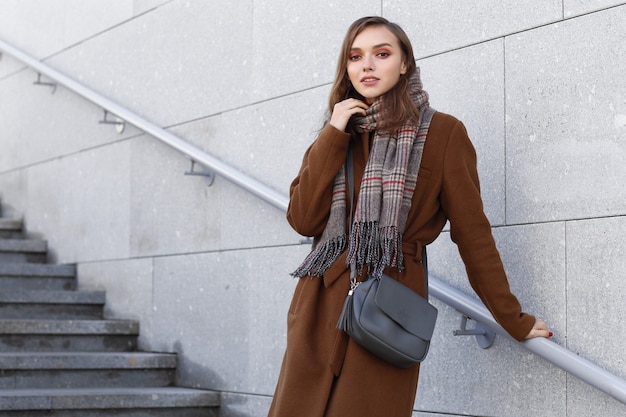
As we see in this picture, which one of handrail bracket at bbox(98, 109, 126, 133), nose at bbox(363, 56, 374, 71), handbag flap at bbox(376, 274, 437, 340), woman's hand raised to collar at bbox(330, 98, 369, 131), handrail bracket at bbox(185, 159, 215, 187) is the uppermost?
handrail bracket at bbox(98, 109, 126, 133)

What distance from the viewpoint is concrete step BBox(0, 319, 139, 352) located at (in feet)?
17.3

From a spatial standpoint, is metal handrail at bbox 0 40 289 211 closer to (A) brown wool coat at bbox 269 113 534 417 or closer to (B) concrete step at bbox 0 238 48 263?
(B) concrete step at bbox 0 238 48 263

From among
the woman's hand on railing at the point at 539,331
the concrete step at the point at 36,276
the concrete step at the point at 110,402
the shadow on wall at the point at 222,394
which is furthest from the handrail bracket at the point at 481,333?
the concrete step at the point at 36,276

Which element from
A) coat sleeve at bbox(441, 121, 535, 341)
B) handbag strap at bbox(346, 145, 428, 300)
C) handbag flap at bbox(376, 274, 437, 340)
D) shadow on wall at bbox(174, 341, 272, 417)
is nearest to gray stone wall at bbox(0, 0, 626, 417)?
shadow on wall at bbox(174, 341, 272, 417)

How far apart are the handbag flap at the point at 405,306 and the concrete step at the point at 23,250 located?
4228 millimetres

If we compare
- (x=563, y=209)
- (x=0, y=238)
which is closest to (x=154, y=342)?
(x=0, y=238)

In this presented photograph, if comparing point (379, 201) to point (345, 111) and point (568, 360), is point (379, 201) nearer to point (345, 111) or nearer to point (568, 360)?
point (345, 111)

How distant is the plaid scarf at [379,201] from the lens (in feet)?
9.39

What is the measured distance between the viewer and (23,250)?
6.69m

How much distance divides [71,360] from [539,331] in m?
2.70

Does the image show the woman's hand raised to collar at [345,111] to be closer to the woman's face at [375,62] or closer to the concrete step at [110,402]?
the woman's face at [375,62]

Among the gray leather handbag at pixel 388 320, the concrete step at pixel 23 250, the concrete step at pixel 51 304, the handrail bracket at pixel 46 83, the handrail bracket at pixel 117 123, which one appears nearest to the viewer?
the gray leather handbag at pixel 388 320

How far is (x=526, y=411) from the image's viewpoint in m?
3.45

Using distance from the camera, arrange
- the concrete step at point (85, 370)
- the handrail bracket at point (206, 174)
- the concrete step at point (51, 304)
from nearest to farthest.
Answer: the concrete step at point (85, 370) → the handrail bracket at point (206, 174) → the concrete step at point (51, 304)
